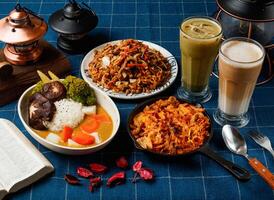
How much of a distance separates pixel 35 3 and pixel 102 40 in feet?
1.85

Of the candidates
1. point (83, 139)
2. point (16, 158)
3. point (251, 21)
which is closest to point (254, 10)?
point (251, 21)

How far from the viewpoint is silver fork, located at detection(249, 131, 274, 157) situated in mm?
1665

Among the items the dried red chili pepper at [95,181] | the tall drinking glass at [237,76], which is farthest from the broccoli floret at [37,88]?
the tall drinking glass at [237,76]

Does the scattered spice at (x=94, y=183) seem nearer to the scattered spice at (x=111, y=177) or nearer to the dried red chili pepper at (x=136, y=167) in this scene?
the scattered spice at (x=111, y=177)

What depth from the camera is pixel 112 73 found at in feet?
6.36

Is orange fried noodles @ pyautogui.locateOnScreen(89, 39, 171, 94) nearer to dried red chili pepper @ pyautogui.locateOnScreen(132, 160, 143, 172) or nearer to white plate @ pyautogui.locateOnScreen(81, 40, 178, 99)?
white plate @ pyautogui.locateOnScreen(81, 40, 178, 99)

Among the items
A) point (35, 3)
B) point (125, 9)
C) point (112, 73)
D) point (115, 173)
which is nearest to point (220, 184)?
point (115, 173)

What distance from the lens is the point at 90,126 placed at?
5.76 ft

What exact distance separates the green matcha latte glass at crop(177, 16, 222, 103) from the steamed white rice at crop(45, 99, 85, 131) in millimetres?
467

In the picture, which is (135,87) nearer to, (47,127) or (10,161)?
(47,127)

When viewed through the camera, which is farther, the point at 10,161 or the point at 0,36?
the point at 0,36

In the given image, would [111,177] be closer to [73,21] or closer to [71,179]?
[71,179]

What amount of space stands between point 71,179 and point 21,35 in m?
0.72

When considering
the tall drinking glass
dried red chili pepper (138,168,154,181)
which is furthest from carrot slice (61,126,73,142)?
the tall drinking glass
